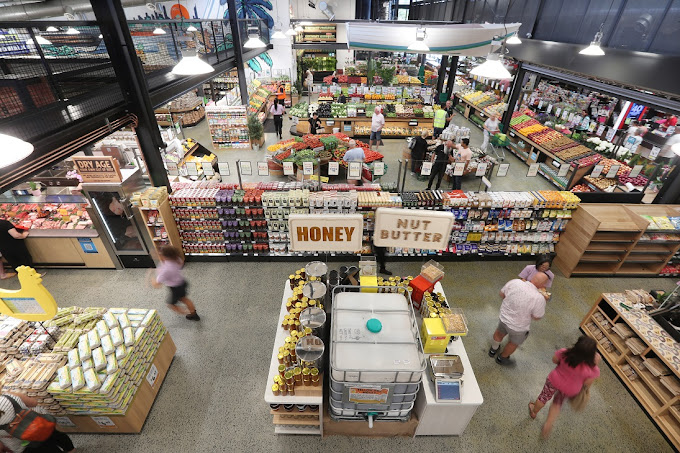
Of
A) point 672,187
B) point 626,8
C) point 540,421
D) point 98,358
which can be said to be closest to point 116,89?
point 98,358

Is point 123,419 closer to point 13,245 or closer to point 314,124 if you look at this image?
point 13,245

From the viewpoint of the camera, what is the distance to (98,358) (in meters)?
3.97

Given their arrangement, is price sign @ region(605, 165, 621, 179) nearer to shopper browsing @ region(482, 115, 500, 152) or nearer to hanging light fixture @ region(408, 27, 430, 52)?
shopper browsing @ region(482, 115, 500, 152)

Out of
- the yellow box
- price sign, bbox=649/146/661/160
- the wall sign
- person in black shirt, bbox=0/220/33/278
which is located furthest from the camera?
price sign, bbox=649/146/661/160

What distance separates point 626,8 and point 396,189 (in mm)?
7171

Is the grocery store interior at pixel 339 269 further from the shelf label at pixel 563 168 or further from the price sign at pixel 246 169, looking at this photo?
the shelf label at pixel 563 168

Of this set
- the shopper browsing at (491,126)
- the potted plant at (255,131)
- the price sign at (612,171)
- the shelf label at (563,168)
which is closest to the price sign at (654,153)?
the price sign at (612,171)

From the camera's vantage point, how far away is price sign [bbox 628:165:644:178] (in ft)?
29.1

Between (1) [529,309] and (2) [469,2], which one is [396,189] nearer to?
(1) [529,309]

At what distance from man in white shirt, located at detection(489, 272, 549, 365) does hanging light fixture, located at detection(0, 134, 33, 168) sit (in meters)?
5.40

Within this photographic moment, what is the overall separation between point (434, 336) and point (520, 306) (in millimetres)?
1495

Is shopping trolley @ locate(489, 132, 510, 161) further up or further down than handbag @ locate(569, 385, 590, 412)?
further down

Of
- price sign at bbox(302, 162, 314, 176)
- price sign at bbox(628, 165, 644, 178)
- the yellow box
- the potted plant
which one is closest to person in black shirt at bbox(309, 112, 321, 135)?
the potted plant

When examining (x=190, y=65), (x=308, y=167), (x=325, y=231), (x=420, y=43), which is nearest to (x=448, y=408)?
(x=325, y=231)
